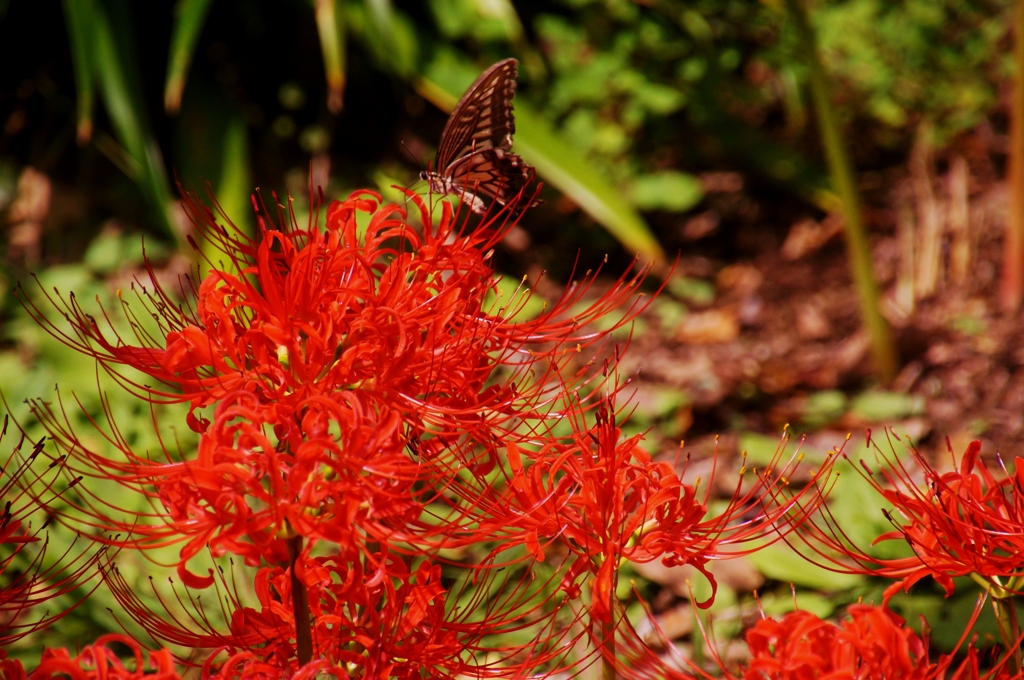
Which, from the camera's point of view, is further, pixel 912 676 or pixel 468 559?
pixel 468 559

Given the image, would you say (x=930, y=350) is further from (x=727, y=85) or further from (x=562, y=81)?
(x=562, y=81)

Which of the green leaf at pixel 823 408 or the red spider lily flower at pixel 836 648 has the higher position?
the green leaf at pixel 823 408

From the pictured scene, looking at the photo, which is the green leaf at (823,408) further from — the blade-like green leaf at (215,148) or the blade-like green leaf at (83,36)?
the blade-like green leaf at (83,36)

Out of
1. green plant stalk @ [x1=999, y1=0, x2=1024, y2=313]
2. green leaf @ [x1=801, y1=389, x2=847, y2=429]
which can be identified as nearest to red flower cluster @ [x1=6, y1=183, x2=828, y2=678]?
green leaf @ [x1=801, y1=389, x2=847, y2=429]

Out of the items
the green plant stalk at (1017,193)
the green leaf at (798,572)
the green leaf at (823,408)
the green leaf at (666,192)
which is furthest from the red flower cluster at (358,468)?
the green leaf at (666,192)

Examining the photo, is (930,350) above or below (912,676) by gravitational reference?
above

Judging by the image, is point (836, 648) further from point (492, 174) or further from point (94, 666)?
point (492, 174)

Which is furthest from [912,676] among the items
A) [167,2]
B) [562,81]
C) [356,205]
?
[167,2]
